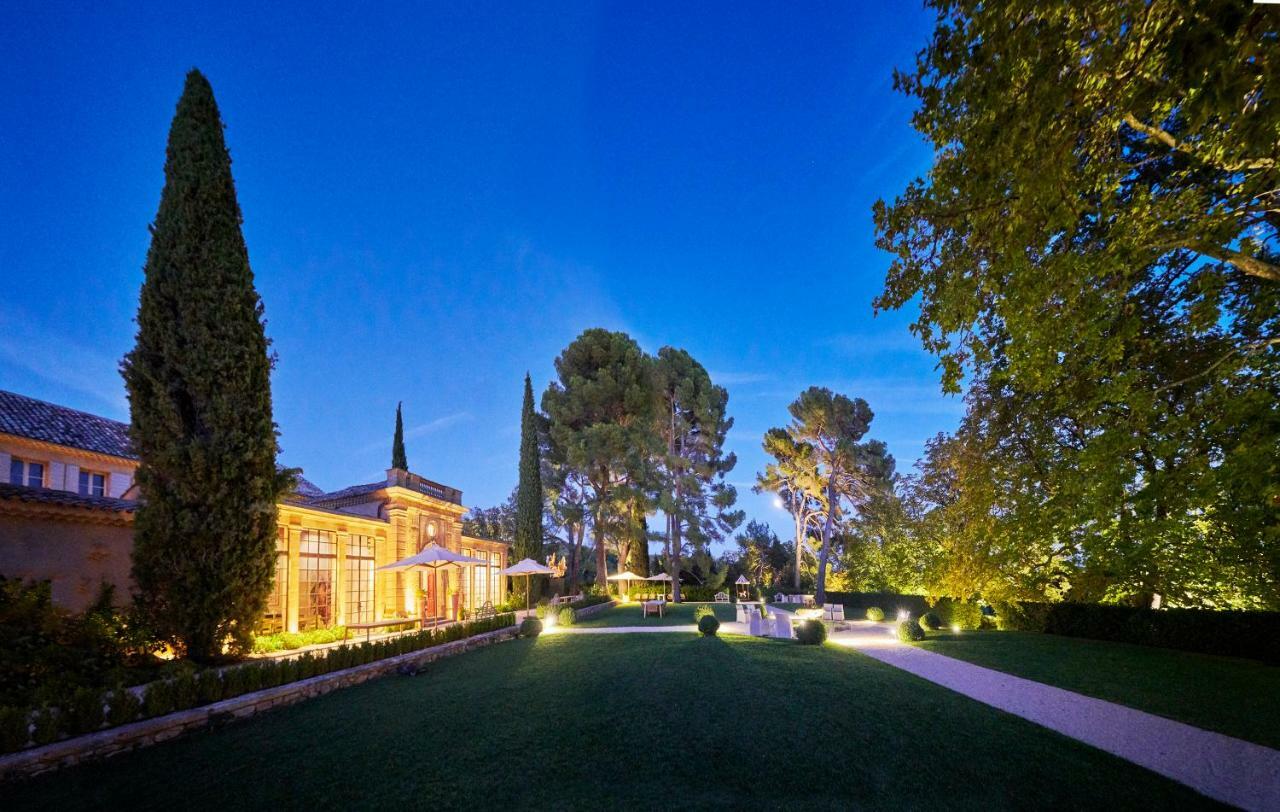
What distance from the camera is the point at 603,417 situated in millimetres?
32094

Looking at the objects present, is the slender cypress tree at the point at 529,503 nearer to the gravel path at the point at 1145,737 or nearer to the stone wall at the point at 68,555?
the stone wall at the point at 68,555

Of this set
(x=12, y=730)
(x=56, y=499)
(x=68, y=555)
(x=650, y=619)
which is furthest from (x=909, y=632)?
(x=56, y=499)

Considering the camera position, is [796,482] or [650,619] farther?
[796,482]

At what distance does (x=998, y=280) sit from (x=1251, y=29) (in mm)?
2218

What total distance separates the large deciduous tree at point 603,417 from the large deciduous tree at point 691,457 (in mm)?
1739

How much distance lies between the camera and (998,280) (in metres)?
4.98

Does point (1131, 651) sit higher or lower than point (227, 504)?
lower

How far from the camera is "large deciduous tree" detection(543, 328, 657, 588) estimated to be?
Answer: 97.7 ft

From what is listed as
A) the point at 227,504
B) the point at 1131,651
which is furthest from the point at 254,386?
the point at 1131,651

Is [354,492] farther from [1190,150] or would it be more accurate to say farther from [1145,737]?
[1190,150]

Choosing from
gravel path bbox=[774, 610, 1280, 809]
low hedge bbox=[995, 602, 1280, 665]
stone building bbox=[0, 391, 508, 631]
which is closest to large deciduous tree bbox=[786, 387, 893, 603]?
low hedge bbox=[995, 602, 1280, 665]

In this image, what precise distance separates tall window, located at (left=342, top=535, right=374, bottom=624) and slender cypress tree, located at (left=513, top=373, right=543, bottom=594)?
32.4ft

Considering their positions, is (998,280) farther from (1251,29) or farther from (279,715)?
(279,715)

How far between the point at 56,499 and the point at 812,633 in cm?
1505
